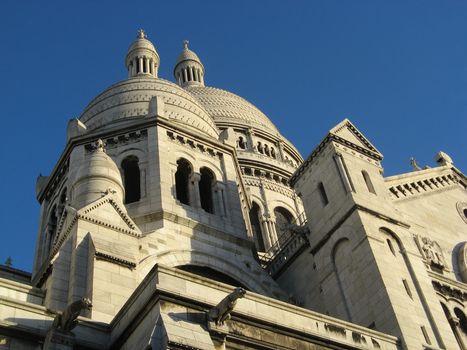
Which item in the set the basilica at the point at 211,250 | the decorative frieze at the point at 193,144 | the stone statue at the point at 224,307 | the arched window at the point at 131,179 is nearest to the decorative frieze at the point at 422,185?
the basilica at the point at 211,250

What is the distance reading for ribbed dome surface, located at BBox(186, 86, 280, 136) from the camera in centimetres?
5338

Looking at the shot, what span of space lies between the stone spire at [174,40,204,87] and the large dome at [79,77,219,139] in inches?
951

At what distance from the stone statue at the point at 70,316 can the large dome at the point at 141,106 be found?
17.5 metres

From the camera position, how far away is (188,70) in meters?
62.7

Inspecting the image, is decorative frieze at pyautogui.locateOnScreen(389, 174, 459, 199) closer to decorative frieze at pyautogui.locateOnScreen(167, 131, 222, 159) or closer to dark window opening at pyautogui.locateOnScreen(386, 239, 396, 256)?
dark window opening at pyautogui.locateOnScreen(386, 239, 396, 256)

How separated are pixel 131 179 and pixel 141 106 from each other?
417 centimetres

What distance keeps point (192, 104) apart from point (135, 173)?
5.84 m

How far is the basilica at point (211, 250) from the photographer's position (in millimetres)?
17703

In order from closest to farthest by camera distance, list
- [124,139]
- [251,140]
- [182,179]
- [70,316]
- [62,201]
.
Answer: [70,316] → [62,201] → [182,179] → [124,139] → [251,140]

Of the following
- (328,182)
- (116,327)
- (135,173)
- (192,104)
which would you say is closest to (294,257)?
(328,182)

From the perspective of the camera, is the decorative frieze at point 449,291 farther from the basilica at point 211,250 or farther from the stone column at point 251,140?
the stone column at point 251,140

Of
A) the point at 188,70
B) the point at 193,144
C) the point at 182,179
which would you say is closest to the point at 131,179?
the point at 182,179

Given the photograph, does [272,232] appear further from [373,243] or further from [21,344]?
[21,344]

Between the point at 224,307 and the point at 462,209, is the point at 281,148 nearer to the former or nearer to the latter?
the point at 462,209
